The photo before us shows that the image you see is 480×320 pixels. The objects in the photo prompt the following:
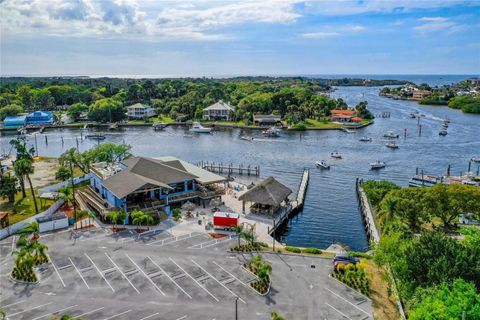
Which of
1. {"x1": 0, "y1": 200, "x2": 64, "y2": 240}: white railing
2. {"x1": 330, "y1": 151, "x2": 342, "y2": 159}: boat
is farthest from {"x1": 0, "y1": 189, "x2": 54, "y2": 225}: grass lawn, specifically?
{"x1": 330, "y1": 151, "x2": 342, "y2": 159}: boat

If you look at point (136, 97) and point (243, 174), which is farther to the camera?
point (136, 97)

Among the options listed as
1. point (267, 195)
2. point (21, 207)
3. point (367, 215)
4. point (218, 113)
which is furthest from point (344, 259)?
point (218, 113)

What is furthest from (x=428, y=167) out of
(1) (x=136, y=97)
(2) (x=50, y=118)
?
(1) (x=136, y=97)

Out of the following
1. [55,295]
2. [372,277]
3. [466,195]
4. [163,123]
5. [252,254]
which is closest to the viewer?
[55,295]

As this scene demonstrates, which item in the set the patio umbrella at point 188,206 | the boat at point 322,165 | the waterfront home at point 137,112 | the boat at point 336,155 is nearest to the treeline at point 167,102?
the waterfront home at point 137,112

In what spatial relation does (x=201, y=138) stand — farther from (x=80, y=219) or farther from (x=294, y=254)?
(x=294, y=254)

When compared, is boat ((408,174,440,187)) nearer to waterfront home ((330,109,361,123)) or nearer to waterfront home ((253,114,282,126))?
waterfront home ((253,114,282,126))

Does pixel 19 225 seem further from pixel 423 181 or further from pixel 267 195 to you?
pixel 423 181
